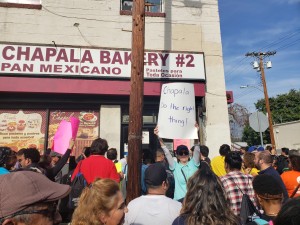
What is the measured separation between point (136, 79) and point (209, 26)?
20.1 ft

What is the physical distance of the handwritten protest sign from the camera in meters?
4.55

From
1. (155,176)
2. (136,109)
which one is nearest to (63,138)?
(136,109)

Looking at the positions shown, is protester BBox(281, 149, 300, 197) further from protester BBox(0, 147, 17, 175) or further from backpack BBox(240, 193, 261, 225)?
protester BBox(0, 147, 17, 175)

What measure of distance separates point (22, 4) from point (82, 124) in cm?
453

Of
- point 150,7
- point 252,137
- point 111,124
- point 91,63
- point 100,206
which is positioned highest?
point 150,7

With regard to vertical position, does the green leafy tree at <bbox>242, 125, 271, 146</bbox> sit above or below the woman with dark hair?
above

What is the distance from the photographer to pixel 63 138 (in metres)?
4.97

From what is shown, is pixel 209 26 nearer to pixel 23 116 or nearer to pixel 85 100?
pixel 85 100

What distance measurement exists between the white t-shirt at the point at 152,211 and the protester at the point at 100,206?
63cm

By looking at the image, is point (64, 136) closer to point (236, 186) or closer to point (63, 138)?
point (63, 138)

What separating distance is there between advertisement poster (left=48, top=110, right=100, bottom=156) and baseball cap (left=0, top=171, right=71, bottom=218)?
694 cm

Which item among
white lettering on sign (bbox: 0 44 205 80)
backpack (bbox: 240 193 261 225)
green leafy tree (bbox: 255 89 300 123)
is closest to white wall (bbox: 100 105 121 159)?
white lettering on sign (bbox: 0 44 205 80)

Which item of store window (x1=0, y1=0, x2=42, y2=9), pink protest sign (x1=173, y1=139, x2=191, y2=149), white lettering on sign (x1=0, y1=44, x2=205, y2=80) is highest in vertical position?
store window (x1=0, y1=0, x2=42, y2=9)

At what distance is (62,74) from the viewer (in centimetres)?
803
